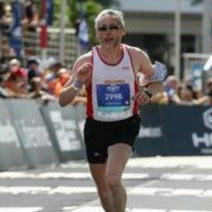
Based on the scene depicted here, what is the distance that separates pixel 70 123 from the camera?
20.3m

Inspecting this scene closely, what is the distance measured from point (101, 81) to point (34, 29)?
958 inches

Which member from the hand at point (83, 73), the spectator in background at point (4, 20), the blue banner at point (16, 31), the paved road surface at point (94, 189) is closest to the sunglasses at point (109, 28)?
the hand at point (83, 73)

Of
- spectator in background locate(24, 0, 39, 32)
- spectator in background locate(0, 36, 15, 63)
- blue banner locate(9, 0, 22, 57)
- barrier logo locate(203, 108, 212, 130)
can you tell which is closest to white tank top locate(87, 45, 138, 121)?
spectator in background locate(0, 36, 15, 63)

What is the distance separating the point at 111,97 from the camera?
340 inches

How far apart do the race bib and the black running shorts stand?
4.5 inches

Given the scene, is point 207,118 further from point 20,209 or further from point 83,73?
point 83,73

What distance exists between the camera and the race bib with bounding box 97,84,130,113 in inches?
339

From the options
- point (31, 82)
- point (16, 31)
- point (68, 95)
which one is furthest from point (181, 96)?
point (68, 95)

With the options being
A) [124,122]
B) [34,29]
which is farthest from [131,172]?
[34,29]

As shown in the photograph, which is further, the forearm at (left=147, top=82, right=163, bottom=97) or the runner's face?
the forearm at (left=147, top=82, right=163, bottom=97)

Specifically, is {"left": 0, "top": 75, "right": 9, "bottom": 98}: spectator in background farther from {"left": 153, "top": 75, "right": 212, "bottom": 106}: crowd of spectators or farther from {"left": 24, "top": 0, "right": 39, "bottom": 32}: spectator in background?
{"left": 24, "top": 0, "right": 39, "bottom": 32}: spectator in background

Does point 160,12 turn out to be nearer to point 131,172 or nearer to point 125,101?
point 131,172

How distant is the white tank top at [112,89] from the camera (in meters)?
8.57

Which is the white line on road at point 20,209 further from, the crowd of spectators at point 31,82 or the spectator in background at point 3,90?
the spectator in background at point 3,90
